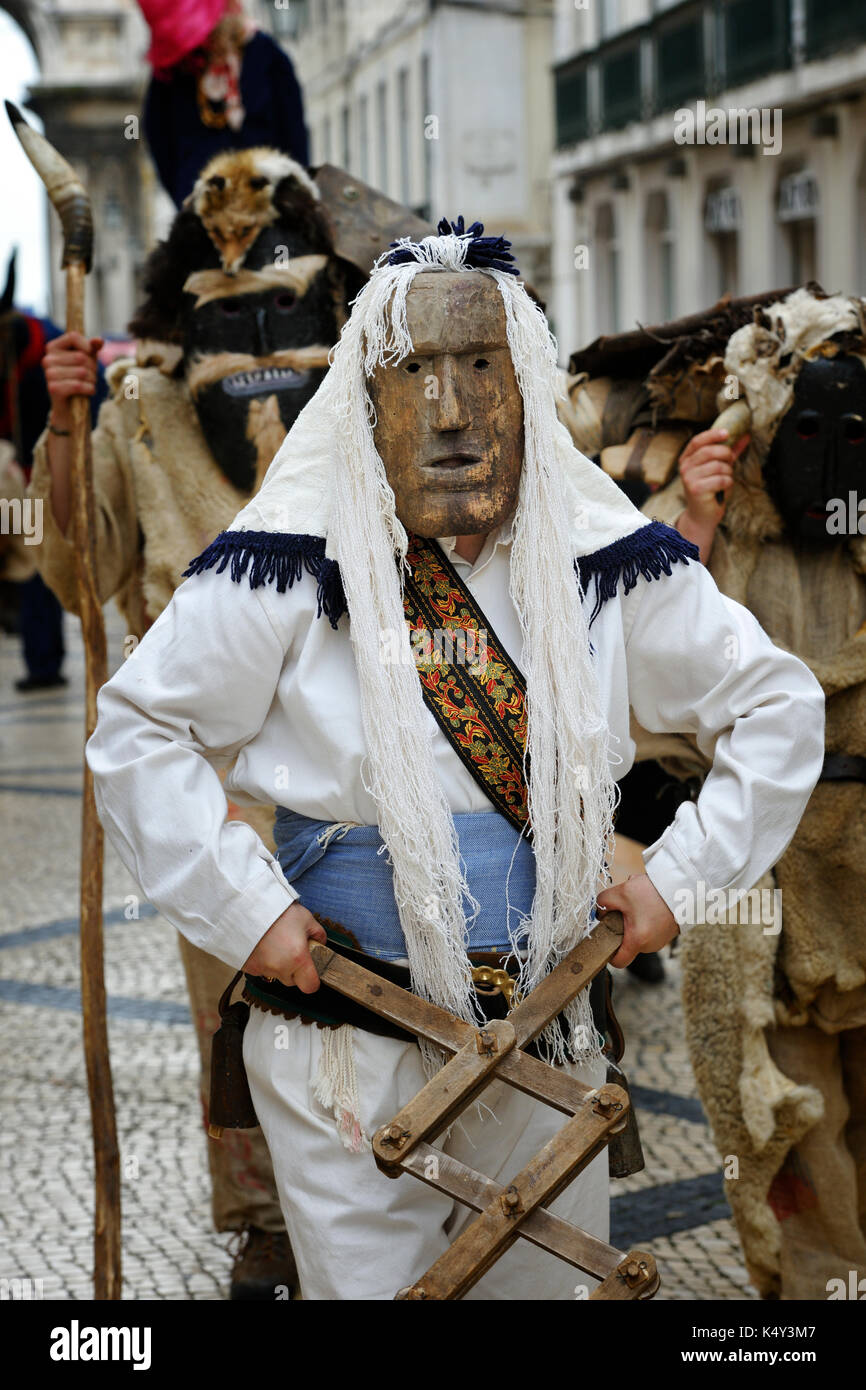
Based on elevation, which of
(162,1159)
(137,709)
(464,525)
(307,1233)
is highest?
(464,525)

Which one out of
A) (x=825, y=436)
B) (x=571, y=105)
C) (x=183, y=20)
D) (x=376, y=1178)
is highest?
(x=571, y=105)

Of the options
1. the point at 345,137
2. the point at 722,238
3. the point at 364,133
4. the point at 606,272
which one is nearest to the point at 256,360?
the point at 722,238

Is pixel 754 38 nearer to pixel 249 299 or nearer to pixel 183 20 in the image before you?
pixel 183 20

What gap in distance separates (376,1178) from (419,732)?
0.60m

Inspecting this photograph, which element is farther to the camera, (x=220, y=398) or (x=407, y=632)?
(x=220, y=398)

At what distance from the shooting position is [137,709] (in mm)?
2441

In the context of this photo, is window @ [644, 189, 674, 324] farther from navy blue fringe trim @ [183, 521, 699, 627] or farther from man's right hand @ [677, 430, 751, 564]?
navy blue fringe trim @ [183, 521, 699, 627]

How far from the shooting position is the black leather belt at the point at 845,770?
331cm

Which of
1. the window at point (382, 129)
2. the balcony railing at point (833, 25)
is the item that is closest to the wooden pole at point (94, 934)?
the balcony railing at point (833, 25)

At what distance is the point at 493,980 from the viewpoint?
245 cm

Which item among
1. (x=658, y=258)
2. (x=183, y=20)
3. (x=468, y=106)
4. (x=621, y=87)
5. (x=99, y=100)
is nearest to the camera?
(x=183, y=20)
